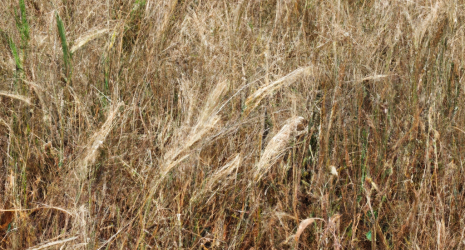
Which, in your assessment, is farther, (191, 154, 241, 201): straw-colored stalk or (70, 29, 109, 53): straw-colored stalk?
(70, 29, 109, 53): straw-colored stalk

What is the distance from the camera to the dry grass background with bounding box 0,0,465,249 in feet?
3.89

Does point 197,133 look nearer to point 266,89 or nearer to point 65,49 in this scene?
point 266,89

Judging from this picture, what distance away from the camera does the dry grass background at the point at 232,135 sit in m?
1.18

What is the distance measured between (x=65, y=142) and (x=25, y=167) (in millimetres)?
196

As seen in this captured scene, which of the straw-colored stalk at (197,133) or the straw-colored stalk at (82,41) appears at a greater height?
the straw-colored stalk at (82,41)

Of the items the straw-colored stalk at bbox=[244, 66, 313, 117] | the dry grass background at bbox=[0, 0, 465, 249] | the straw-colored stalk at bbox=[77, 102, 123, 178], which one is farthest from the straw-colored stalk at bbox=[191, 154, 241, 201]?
the straw-colored stalk at bbox=[77, 102, 123, 178]

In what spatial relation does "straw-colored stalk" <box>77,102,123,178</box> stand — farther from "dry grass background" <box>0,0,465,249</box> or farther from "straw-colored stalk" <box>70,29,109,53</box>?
"straw-colored stalk" <box>70,29,109,53</box>

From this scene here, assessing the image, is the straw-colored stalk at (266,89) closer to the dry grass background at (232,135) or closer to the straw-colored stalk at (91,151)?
the dry grass background at (232,135)

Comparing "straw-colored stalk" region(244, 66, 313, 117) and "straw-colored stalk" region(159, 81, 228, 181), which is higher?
"straw-colored stalk" region(244, 66, 313, 117)

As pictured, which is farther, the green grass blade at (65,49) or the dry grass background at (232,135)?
the green grass blade at (65,49)

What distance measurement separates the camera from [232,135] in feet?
4.64

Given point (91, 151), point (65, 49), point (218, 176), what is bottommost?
point (218, 176)

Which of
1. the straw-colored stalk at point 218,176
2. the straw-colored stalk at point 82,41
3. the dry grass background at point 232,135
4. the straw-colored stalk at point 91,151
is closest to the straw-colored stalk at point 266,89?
the dry grass background at point 232,135

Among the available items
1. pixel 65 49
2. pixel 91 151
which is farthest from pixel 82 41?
pixel 91 151
